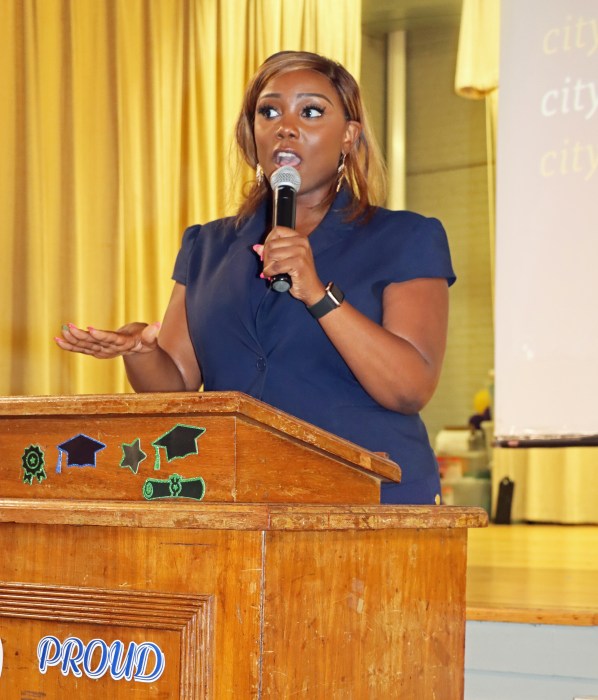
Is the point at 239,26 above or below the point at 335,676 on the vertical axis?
above

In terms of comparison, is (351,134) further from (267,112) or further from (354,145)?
(267,112)

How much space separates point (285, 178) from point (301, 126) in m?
0.17

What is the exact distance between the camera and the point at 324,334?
139 cm

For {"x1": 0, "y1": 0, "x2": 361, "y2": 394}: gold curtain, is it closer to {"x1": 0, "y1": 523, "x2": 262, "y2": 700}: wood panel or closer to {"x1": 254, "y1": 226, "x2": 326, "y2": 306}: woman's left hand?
{"x1": 254, "y1": 226, "x2": 326, "y2": 306}: woman's left hand

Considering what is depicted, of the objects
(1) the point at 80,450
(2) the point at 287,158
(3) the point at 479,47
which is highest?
(3) the point at 479,47

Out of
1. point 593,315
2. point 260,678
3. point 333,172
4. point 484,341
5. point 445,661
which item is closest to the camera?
point 260,678

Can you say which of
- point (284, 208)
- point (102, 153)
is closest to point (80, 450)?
point (284, 208)

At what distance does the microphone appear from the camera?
47.4 inches

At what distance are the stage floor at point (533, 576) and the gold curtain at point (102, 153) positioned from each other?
5.17 ft

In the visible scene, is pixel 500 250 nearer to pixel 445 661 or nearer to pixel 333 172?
pixel 333 172

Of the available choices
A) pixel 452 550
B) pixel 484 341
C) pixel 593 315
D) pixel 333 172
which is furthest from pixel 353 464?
pixel 484 341

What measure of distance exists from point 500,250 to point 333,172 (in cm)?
119

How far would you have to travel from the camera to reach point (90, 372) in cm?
426

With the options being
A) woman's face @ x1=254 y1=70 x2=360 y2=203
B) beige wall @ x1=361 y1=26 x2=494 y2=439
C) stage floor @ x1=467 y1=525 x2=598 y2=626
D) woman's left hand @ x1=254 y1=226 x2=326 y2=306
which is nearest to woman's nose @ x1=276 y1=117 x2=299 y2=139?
woman's face @ x1=254 y1=70 x2=360 y2=203
